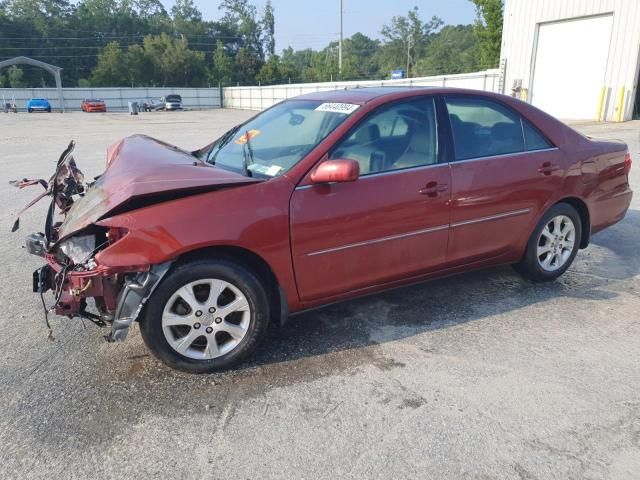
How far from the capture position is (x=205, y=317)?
3014 millimetres

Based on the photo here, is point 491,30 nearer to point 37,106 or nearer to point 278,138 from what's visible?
point 278,138

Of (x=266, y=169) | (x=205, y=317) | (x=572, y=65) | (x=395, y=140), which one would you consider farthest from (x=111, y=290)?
(x=572, y=65)

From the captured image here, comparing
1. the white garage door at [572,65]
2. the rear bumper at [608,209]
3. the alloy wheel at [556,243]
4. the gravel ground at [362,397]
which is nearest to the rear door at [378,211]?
the gravel ground at [362,397]

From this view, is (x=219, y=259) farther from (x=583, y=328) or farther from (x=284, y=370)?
(x=583, y=328)

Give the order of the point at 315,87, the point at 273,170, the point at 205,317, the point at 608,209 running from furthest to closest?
the point at 315,87 → the point at 608,209 → the point at 273,170 → the point at 205,317

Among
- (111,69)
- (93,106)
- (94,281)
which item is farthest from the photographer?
(111,69)

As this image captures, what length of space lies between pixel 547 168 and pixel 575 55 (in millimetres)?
20356

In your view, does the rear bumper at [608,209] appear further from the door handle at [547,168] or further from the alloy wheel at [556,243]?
the door handle at [547,168]

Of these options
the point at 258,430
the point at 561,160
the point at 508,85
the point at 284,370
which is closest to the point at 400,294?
the point at 284,370

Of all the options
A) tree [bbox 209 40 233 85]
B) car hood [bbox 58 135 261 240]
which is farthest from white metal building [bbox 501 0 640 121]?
tree [bbox 209 40 233 85]

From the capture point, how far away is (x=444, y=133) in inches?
147

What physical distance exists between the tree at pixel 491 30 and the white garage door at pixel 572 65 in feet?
37.4

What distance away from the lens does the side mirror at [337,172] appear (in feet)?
10.0

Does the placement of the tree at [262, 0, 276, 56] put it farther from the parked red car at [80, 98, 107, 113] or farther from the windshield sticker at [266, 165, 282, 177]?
the windshield sticker at [266, 165, 282, 177]
